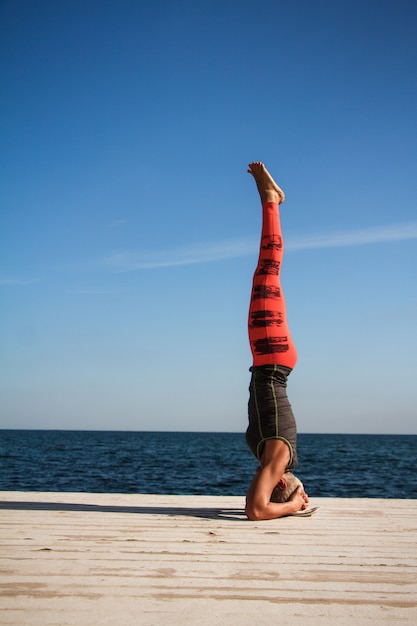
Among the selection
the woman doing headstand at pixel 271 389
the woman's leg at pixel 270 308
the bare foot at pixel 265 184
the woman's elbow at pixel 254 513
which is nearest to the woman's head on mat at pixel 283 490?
the woman doing headstand at pixel 271 389

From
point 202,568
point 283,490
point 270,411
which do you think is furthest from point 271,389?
point 202,568

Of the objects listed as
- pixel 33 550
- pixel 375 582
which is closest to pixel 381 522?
pixel 375 582

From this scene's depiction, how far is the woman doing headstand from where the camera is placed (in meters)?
4.58

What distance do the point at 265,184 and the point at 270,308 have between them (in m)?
1.21

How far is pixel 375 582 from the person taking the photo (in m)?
2.85

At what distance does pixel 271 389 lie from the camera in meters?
4.82

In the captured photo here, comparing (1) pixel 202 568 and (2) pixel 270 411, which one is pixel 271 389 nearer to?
(2) pixel 270 411

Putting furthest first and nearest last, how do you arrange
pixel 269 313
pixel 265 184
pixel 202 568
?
1. pixel 265 184
2. pixel 269 313
3. pixel 202 568

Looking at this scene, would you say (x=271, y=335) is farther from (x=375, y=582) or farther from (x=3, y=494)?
(x=3, y=494)

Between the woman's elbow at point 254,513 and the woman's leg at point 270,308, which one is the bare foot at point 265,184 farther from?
the woman's elbow at point 254,513

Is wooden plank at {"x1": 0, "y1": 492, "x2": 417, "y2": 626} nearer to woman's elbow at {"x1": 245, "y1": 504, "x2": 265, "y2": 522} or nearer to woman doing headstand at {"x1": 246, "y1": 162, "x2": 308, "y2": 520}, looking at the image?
woman's elbow at {"x1": 245, "y1": 504, "x2": 265, "y2": 522}

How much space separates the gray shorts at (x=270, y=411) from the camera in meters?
4.72

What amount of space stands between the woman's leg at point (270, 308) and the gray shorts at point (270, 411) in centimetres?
10

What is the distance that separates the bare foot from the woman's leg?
0.13 meters
